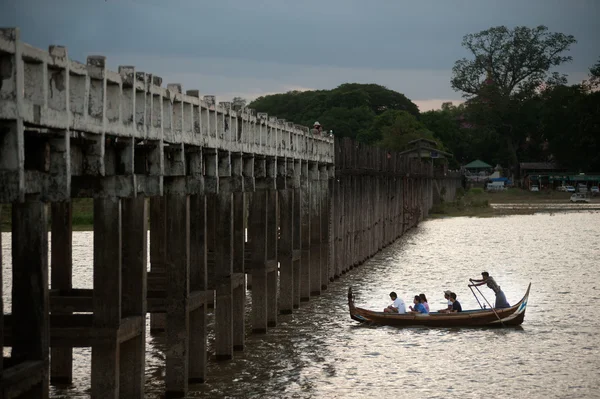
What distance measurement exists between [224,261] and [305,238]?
9891 millimetres

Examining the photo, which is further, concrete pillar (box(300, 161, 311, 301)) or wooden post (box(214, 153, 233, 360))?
concrete pillar (box(300, 161, 311, 301))

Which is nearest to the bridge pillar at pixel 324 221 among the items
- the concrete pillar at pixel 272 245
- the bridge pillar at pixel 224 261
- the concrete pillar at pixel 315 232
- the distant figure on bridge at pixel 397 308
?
the concrete pillar at pixel 315 232

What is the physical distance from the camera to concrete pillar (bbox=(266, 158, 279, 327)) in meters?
25.3

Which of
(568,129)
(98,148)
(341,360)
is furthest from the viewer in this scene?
(568,129)

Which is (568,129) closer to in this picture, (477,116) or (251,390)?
(477,116)

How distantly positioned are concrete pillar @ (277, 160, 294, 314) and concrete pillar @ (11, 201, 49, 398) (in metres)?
16.3

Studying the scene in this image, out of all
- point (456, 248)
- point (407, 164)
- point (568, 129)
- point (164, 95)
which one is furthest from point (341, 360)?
point (568, 129)

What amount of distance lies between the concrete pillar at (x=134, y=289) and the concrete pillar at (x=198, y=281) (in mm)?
3645

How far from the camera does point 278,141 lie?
26.0m

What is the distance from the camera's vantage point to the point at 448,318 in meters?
26.7

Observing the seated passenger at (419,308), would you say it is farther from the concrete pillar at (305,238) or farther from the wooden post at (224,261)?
the wooden post at (224,261)

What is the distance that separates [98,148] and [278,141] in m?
13.2

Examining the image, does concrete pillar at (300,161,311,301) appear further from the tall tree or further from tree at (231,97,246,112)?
the tall tree

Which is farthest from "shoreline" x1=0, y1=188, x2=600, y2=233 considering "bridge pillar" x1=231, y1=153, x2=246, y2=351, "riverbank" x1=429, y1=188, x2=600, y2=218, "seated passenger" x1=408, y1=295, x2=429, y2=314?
"bridge pillar" x1=231, y1=153, x2=246, y2=351
